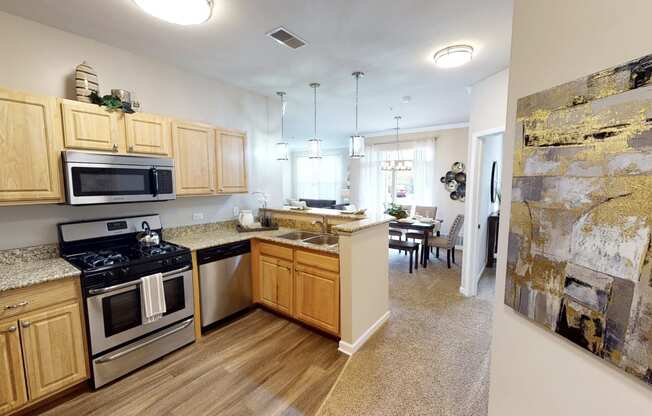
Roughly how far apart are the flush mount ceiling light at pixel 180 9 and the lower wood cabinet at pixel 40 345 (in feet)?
6.31

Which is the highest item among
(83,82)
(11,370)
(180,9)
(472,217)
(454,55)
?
(454,55)

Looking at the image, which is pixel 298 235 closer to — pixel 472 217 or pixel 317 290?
pixel 317 290

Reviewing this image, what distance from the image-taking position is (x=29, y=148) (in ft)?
6.29

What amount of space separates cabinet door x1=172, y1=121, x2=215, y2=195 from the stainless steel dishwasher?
729 millimetres

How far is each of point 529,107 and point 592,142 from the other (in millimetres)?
310

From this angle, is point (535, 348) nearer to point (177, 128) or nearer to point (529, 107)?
point (529, 107)

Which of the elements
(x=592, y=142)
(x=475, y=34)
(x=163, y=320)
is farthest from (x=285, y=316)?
(x=475, y=34)

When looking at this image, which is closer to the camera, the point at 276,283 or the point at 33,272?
the point at 33,272

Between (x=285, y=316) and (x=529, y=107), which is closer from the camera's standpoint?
(x=529, y=107)

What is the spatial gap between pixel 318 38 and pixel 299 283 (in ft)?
7.68

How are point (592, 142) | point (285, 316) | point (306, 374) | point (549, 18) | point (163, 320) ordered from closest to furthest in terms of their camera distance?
point (592, 142) → point (549, 18) → point (306, 374) → point (163, 320) → point (285, 316)

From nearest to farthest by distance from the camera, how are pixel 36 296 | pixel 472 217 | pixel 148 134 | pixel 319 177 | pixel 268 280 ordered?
pixel 36 296, pixel 148 134, pixel 268 280, pixel 472 217, pixel 319 177

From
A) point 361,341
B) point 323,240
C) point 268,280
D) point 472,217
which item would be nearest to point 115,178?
point 268,280

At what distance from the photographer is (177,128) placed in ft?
8.93
